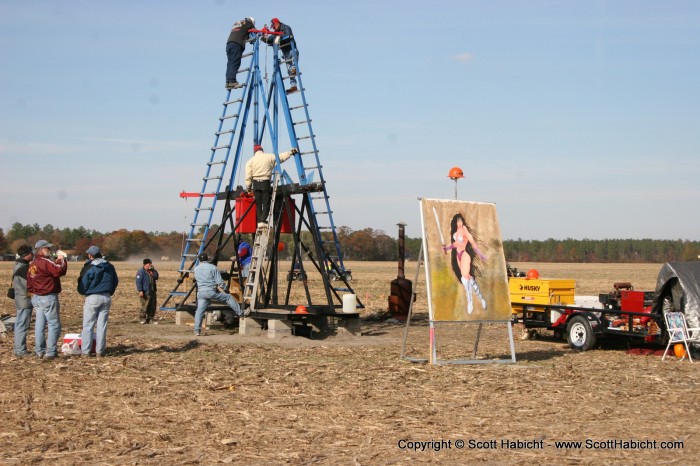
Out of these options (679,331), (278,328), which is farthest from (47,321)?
(679,331)

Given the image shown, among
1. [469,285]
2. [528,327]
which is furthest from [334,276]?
[469,285]

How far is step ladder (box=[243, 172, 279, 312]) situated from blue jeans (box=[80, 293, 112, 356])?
168 inches

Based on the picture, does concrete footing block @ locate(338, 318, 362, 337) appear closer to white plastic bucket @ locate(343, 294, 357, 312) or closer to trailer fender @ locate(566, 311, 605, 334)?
white plastic bucket @ locate(343, 294, 357, 312)

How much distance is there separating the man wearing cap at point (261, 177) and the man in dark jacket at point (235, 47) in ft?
8.10

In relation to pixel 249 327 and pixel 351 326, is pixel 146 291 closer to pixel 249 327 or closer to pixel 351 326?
pixel 249 327

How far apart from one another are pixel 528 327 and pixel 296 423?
34.3ft

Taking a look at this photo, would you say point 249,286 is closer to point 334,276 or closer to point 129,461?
point 334,276

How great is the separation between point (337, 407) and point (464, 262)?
4916 millimetres

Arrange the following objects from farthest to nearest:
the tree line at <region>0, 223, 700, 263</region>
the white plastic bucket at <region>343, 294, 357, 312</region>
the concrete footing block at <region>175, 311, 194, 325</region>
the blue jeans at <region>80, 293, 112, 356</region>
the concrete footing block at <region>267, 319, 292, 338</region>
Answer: the tree line at <region>0, 223, 700, 263</region>
the concrete footing block at <region>175, 311, 194, 325</region>
the white plastic bucket at <region>343, 294, 357, 312</region>
the concrete footing block at <region>267, 319, 292, 338</region>
the blue jeans at <region>80, 293, 112, 356</region>

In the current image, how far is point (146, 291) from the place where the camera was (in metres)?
21.6

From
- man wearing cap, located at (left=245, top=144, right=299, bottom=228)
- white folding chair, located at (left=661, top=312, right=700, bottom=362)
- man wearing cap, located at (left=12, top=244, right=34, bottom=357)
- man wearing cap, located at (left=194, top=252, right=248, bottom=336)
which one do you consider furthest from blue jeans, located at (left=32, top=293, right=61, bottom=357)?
white folding chair, located at (left=661, top=312, right=700, bottom=362)

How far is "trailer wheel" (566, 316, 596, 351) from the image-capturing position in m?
16.7

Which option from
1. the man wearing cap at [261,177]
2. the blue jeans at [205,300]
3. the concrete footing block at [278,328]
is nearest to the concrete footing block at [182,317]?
the blue jeans at [205,300]

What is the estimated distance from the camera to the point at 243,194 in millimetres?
20641
